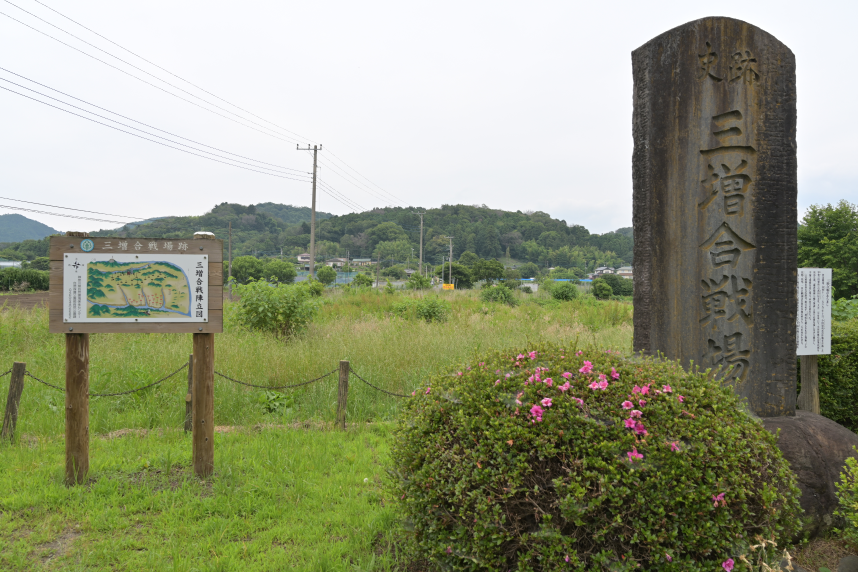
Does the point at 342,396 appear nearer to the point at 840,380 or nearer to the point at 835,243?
the point at 840,380

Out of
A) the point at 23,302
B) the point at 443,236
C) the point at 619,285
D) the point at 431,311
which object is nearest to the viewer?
the point at 431,311

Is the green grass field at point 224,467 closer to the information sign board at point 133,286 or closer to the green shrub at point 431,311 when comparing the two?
the information sign board at point 133,286

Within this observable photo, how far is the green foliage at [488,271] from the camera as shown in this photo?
1918 inches

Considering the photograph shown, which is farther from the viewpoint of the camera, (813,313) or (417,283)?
(417,283)

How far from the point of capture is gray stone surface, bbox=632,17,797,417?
3680mm

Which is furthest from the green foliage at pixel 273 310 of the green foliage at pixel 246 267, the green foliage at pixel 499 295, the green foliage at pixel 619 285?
the green foliage at pixel 246 267

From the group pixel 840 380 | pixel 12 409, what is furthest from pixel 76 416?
pixel 840 380

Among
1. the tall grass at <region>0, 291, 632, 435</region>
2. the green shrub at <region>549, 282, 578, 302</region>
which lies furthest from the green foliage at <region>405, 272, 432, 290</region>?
the tall grass at <region>0, 291, 632, 435</region>

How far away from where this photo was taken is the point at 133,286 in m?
3.91

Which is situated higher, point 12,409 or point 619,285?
point 619,285

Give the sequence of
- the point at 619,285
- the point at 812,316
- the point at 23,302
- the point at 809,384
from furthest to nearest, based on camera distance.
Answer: the point at 619,285 < the point at 23,302 < the point at 809,384 < the point at 812,316

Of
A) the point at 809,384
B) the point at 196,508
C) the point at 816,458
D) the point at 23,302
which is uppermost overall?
the point at 809,384

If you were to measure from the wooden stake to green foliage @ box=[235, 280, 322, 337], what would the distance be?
5549 millimetres

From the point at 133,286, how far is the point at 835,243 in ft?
95.6
